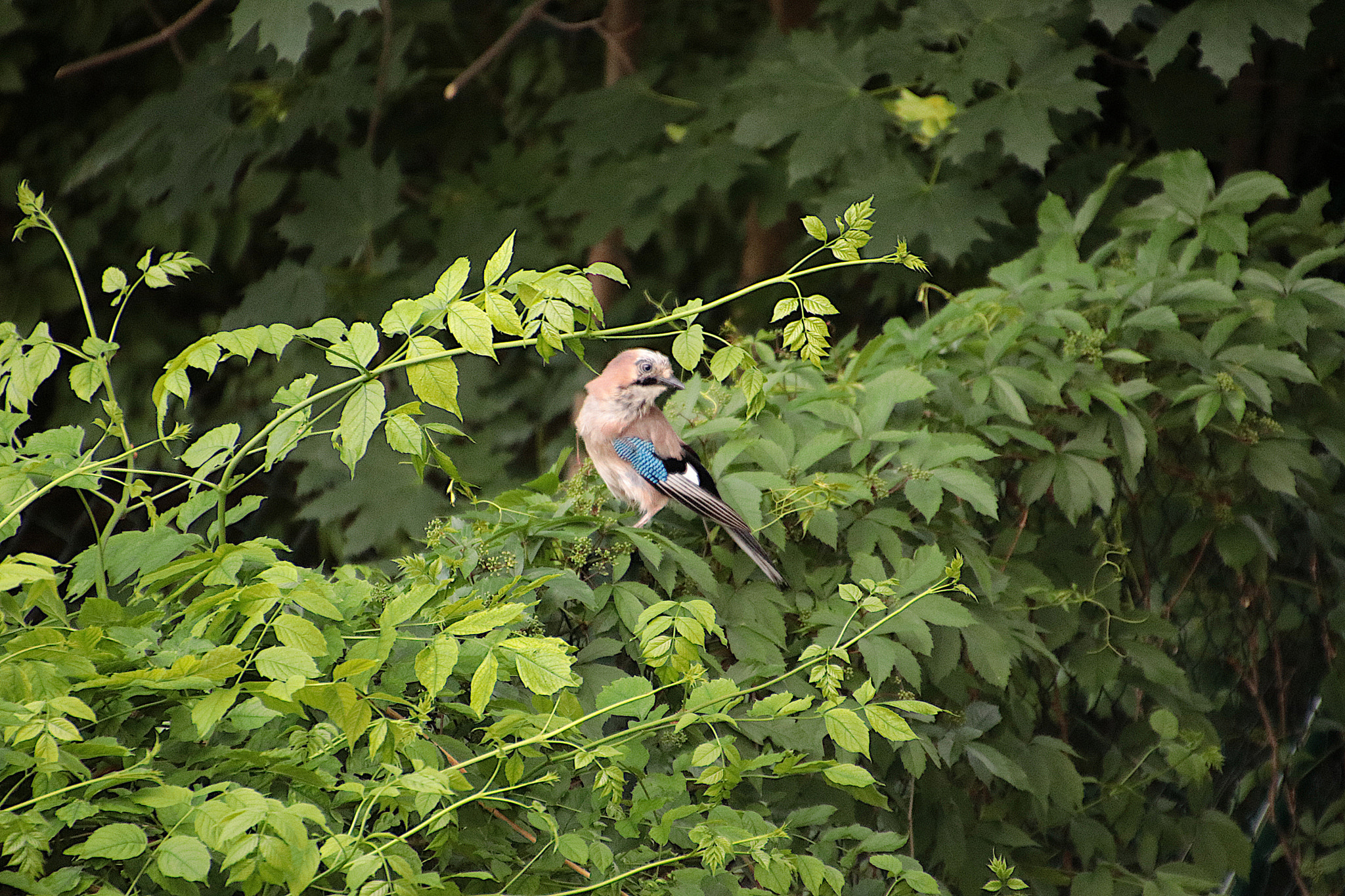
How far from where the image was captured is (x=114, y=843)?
1169mm

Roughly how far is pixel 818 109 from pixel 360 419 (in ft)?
10.9

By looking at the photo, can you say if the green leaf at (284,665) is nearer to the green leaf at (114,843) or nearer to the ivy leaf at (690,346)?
the green leaf at (114,843)

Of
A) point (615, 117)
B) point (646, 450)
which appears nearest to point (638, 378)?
point (646, 450)

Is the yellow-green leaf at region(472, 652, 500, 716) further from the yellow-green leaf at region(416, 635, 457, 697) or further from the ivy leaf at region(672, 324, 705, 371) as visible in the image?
the ivy leaf at region(672, 324, 705, 371)

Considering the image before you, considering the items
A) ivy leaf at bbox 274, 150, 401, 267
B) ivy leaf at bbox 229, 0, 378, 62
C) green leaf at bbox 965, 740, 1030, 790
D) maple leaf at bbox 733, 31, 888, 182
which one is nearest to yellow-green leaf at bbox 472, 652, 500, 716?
green leaf at bbox 965, 740, 1030, 790

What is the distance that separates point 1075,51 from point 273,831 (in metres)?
3.77

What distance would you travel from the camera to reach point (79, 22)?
521 cm

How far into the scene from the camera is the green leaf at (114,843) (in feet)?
3.80

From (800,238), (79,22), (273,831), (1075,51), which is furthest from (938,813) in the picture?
(79,22)

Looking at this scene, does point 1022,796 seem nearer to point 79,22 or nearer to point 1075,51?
point 1075,51

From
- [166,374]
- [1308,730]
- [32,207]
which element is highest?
[32,207]

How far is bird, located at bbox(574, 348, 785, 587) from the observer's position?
6.61ft

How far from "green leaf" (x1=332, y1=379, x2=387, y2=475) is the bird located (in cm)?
Result: 75

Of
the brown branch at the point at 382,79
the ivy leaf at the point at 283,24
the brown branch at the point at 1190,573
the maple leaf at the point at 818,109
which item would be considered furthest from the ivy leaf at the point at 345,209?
the brown branch at the point at 1190,573
